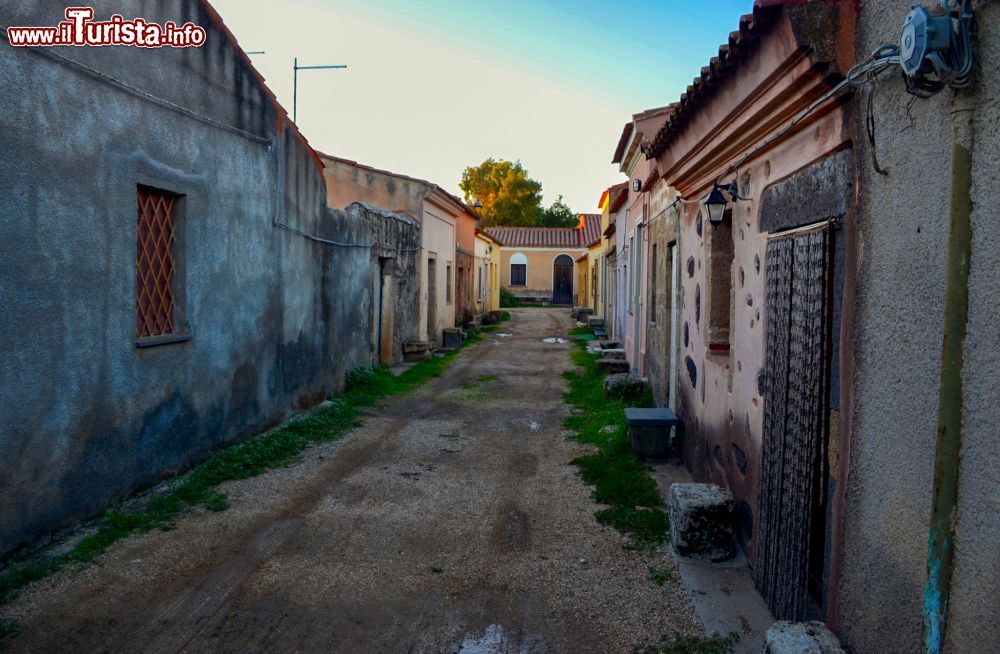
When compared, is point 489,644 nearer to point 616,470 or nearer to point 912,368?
point 912,368

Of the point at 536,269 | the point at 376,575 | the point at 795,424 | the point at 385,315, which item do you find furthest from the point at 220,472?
the point at 536,269

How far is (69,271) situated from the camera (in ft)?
17.6

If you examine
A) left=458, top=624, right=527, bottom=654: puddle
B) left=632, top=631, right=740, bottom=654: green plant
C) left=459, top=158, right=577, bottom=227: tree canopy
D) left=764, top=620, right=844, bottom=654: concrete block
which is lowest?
left=458, top=624, right=527, bottom=654: puddle

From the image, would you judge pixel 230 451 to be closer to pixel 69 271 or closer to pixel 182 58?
pixel 69 271

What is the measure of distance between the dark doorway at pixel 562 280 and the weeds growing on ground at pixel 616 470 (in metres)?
31.6

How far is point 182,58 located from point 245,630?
4937mm

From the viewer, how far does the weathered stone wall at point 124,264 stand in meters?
4.94

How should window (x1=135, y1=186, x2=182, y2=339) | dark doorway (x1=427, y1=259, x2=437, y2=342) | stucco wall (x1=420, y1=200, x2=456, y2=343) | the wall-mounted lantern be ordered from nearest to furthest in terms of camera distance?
the wall-mounted lantern < window (x1=135, y1=186, x2=182, y2=339) < stucco wall (x1=420, y1=200, x2=456, y2=343) < dark doorway (x1=427, y1=259, x2=437, y2=342)

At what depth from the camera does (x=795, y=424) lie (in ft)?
13.3

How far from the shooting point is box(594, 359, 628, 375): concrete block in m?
14.0

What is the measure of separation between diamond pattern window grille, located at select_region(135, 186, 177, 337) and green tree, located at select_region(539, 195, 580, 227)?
167 ft

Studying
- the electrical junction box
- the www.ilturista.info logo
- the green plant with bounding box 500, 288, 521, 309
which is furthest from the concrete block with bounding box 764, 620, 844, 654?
the green plant with bounding box 500, 288, 521, 309

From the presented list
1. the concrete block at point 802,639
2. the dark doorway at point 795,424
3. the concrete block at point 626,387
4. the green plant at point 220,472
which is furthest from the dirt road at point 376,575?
the concrete block at point 626,387

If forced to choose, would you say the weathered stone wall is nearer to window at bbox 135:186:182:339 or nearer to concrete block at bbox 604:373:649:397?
window at bbox 135:186:182:339
